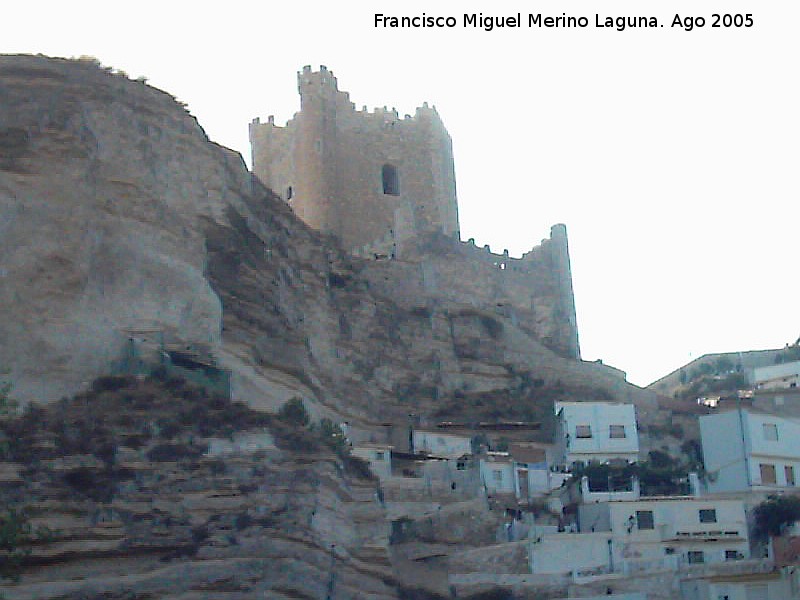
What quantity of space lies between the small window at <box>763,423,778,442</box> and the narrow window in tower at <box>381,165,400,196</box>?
17.5 meters

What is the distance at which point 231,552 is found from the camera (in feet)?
75.8

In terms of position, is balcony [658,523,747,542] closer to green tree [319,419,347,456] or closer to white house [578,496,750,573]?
white house [578,496,750,573]

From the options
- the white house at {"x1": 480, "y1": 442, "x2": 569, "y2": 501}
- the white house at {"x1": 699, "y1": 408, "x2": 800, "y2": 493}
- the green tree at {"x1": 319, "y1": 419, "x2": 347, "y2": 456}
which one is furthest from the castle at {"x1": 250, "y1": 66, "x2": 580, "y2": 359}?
the green tree at {"x1": 319, "y1": 419, "x2": 347, "y2": 456}

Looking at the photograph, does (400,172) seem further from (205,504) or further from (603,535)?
(205,504)

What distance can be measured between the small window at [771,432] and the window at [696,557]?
659 centimetres

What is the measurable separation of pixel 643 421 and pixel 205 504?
20543 millimetres

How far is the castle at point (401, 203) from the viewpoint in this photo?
4684cm

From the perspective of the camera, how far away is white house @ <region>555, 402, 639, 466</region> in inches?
1547

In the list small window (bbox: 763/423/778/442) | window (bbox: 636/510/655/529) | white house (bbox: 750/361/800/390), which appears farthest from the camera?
white house (bbox: 750/361/800/390)

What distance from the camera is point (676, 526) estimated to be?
32812 mm

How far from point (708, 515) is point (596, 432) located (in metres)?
A: 6.70

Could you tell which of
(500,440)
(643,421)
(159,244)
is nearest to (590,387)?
(643,421)

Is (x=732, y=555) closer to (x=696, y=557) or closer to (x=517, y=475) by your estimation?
(x=696, y=557)

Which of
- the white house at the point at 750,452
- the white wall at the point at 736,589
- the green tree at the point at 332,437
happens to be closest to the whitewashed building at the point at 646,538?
the white wall at the point at 736,589
